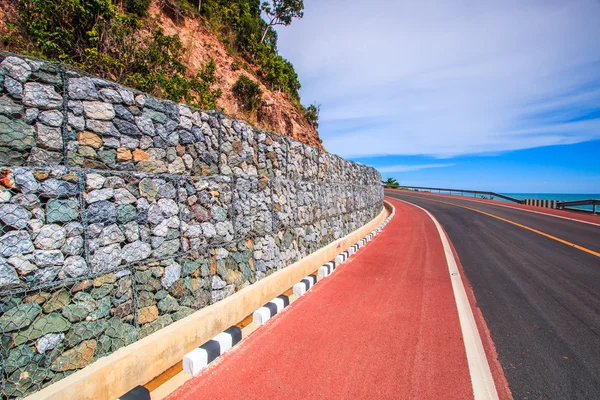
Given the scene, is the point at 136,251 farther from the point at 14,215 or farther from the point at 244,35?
the point at 244,35

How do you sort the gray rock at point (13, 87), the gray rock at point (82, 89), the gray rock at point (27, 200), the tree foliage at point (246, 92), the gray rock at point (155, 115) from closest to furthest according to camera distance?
→ the gray rock at point (27, 200) < the gray rock at point (13, 87) < the gray rock at point (82, 89) < the gray rock at point (155, 115) < the tree foliage at point (246, 92)

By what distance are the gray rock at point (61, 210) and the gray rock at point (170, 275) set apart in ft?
3.95

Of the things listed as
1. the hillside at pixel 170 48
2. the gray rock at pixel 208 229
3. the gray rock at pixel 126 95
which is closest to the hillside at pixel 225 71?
the hillside at pixel 170 48

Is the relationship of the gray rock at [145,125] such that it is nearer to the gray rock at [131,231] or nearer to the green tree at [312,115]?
the gray rock at [131,231]

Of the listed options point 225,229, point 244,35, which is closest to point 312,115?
point 244,35

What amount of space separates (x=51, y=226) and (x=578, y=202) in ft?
91.7

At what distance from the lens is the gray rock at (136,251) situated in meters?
3.27

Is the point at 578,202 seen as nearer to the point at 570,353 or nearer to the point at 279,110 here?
the point at 279,110

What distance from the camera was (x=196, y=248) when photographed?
4137 mm

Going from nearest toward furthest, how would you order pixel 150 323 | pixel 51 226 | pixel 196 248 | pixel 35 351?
pixel 35 351
pixel 51 226
pixel 150 323
pixel 196 248

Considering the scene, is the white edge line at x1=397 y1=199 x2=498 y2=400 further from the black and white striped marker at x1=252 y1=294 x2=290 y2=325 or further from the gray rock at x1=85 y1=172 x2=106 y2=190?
the gray rock at x1=85 y1=172 x2=106 y2=190

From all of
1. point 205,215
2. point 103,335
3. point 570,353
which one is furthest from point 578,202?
point 103,335

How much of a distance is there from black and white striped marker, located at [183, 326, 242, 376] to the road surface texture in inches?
3.4

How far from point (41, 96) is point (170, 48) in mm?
11374
